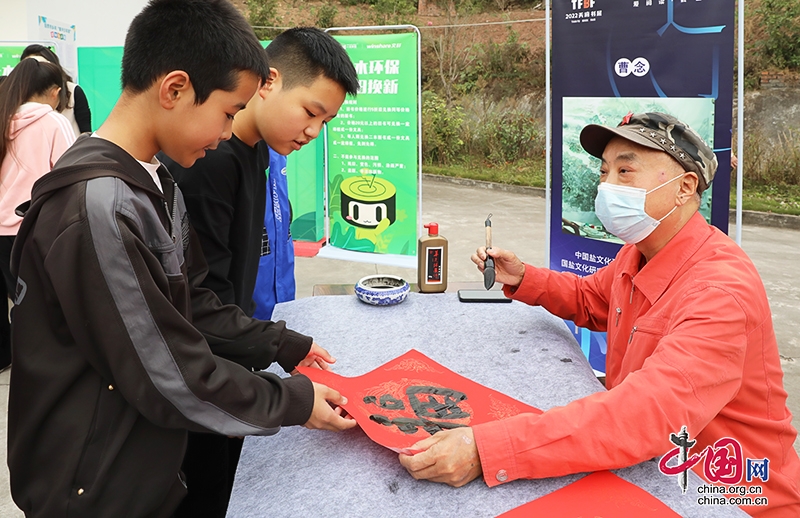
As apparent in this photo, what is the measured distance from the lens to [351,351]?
161cm

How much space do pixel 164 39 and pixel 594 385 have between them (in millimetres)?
1108

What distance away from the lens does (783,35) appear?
9.80 meters

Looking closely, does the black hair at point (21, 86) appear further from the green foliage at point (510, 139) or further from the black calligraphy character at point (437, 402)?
the green foliage at point (510, 139)

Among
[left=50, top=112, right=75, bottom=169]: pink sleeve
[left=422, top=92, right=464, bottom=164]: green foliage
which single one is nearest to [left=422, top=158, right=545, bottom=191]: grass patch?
[left=422, top=92, right=464, bottom=164]: green foliage

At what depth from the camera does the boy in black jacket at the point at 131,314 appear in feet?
2.91

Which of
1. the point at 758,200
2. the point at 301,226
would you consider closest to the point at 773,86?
the point at 758,200

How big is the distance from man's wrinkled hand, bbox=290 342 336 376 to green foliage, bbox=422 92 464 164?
1037 cm

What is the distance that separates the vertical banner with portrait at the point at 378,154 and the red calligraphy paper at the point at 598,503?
12.7 ft

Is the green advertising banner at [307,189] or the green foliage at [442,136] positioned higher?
the green foliage at [442,136]

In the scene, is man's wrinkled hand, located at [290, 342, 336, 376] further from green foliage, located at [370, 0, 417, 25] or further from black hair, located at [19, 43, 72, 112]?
green foliage, located at [370, 0, 417, 25]

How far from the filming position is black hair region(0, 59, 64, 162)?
9.98 feet

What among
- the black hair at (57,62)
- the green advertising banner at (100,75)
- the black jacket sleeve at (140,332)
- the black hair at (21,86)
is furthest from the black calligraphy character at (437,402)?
the green advertising banner at (100,75)

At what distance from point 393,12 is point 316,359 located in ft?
51.3

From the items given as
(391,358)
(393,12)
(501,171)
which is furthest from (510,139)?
(391,358)
